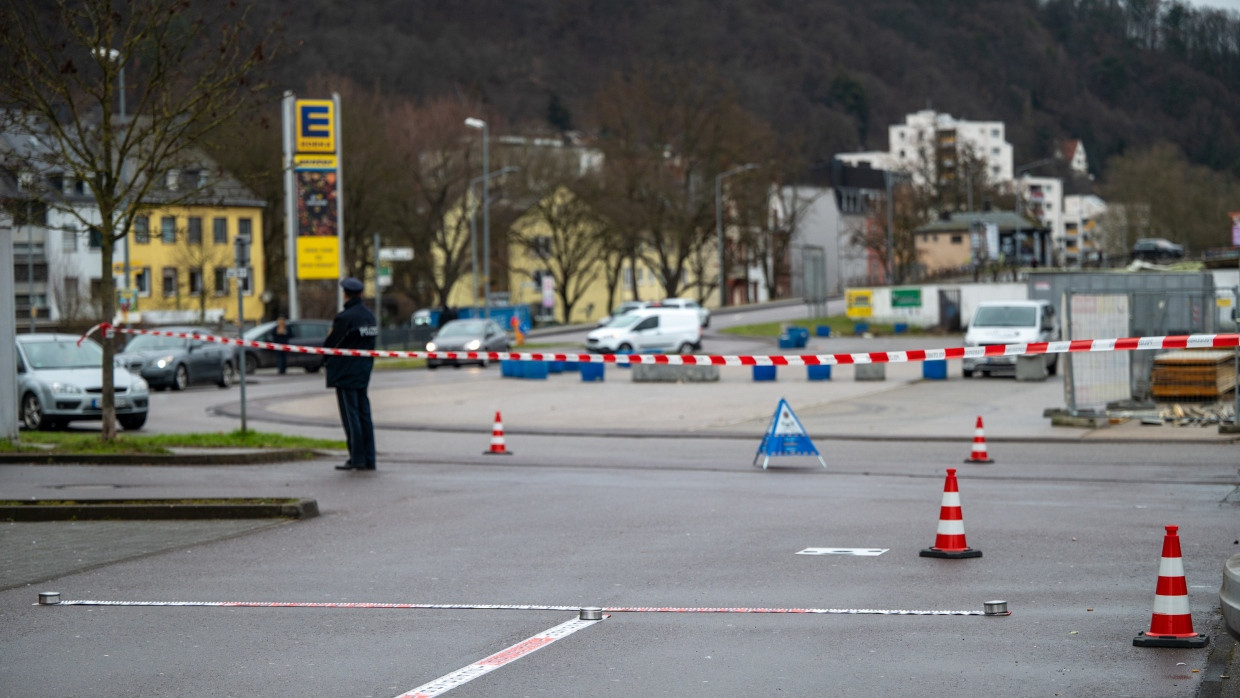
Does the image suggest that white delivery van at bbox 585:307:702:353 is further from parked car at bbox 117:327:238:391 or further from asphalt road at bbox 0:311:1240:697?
asphalt road at bbox 0:311:1240:697

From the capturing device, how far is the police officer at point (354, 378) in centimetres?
1644

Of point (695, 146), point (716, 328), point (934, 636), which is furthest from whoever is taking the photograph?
point (695, 146)

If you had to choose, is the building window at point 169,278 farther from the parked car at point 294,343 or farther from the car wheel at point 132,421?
the car wheel at point 132,421

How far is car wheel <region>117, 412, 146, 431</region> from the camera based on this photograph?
2423 cm

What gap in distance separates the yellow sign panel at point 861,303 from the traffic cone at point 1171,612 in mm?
62297

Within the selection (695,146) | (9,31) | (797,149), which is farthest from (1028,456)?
(797,149)

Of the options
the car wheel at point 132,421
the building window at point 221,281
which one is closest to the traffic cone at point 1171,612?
the car wheel at point 132,421

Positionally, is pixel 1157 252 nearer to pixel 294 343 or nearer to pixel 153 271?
pixel 153 271

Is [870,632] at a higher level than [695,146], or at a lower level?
lower

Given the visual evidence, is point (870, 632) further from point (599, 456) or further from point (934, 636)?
point (599, 456)

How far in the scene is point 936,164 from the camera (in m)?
112

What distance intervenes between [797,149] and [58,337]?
256 feet

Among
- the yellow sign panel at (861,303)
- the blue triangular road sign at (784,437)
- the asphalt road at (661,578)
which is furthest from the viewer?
the yellow sign panel at (861,303)

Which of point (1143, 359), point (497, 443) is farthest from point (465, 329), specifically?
point (497, 443)
